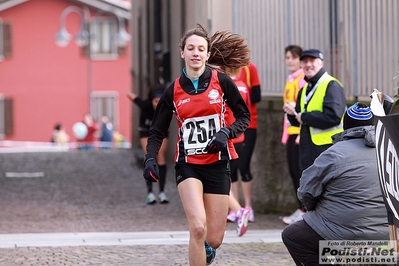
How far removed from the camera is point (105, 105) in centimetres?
5128

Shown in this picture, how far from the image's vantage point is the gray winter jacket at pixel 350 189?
205 inches

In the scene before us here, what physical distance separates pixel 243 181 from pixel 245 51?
3424 millimetres

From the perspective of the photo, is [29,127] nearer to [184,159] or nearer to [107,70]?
[107,70]

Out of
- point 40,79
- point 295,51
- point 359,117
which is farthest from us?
point 40,79

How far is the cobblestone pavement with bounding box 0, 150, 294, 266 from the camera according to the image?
781cm

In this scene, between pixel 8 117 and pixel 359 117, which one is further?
pixel 8 117

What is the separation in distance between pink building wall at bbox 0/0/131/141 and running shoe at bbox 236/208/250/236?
41.8m

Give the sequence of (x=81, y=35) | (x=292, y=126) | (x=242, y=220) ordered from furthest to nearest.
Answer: (x=81, y=35)
(x=292, y=126)
(x=242, y=220)

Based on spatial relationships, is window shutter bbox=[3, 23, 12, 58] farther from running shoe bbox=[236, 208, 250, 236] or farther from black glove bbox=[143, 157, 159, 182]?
black glove bbox=[143, 157, 159, 182]

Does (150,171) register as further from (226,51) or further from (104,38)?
(104,38)

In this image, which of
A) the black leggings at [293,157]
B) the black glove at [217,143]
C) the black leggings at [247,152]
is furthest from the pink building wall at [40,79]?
the black glove at [217,143]

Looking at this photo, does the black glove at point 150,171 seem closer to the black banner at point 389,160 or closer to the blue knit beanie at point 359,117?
the blue knit beanie at point 359,117

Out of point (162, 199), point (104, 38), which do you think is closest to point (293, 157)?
point (162, 199)

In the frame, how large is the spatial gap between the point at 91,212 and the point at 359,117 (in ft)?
22.1
